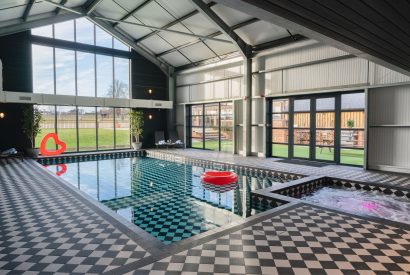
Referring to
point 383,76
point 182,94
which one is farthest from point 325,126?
point 182,94

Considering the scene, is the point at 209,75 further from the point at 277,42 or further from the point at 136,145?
the point at 136,145

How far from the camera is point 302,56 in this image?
9297 millimetres

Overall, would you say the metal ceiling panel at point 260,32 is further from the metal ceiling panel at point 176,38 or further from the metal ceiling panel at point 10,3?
the metal ceiling panel at point 10,3

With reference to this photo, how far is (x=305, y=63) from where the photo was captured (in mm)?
9195

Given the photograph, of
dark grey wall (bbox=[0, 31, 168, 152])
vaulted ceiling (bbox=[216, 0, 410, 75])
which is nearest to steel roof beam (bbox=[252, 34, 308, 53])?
vaulted ceiling (bbox=[216, 0, 410, 75])

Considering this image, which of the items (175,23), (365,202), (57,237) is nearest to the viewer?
(57,237)

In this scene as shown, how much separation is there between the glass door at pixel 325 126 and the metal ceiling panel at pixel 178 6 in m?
5.52

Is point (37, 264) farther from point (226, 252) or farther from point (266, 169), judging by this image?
point (266, 169)

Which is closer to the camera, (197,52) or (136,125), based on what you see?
(197,52)

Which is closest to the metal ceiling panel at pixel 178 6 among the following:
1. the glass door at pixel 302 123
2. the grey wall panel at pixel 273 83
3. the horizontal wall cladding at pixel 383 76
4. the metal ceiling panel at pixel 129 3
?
the metal ceiling panel at pixel 129 3

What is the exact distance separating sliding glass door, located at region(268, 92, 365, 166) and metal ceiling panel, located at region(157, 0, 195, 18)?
465 cm

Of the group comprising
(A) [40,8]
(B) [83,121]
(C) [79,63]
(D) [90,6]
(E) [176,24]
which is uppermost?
(D) [90,6]

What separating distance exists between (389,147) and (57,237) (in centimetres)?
826

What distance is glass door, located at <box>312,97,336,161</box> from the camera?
8.97m
